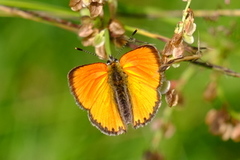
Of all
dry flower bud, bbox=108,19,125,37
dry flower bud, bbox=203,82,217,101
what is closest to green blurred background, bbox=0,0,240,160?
dry flower bud, bbox=203,82,217,101

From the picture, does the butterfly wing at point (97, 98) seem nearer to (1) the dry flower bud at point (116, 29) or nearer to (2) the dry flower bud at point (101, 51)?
(2) the dry flower bud at point (101, 51)

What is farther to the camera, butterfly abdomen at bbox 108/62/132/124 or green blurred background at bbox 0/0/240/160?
green blurred background at bbox 0/0/240/160

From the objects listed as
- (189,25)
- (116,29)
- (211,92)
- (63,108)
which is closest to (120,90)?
(116,29)

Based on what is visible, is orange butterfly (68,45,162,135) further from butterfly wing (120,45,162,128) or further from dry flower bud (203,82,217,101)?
dry flower bud (203,82,217,101)

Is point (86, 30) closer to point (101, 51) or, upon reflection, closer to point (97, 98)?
point (101, 51)

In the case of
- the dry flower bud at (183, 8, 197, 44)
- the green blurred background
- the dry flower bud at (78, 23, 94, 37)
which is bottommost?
the green blurred background

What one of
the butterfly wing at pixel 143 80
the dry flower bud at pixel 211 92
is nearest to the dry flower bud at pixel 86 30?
the butterfly wing at pixel 143 80

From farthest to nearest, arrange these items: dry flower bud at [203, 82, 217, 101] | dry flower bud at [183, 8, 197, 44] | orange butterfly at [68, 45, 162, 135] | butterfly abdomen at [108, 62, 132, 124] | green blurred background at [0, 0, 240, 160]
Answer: green blurred background at [0, 0, 240, 160] < dry flower bud at [203, 82, 217, 101] < butterfly abdomen at [108, 62, 132, 124] < orange butterfly at [68, 45, 162, 135] < dry flower bud at [183, 8, 197, 44]
